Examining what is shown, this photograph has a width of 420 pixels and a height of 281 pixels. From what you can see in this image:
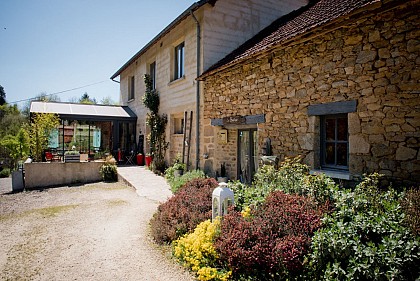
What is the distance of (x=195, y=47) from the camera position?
31.0ft

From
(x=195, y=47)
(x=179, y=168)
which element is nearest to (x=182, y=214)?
(x=179, y=168)

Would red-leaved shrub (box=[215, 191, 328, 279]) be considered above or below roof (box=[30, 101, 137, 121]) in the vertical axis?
below

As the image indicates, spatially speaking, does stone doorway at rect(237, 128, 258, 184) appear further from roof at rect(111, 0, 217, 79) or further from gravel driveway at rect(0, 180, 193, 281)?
roof at rect(111, 0, 217, 79)

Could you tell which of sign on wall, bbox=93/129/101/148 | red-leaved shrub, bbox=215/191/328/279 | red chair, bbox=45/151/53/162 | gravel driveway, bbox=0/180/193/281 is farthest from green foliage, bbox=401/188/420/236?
sign on wall, bbox=93/129/101/148

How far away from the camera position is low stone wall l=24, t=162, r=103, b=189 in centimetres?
1023

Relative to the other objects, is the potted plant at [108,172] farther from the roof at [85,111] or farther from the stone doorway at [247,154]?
the stone doorway at [247,154]

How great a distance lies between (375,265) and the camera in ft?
8.42

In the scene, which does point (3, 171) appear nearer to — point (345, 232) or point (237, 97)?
point (237, 97)

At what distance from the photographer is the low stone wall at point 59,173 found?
33.6 feet

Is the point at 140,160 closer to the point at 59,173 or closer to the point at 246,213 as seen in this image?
the point at 59,173

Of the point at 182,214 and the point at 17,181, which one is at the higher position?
the point at 182,214

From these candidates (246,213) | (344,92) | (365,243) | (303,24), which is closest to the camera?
(365,243)

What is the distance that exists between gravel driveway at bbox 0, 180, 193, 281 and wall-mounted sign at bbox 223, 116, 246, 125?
323 cm

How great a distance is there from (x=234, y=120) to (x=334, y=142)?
10.2 ft
